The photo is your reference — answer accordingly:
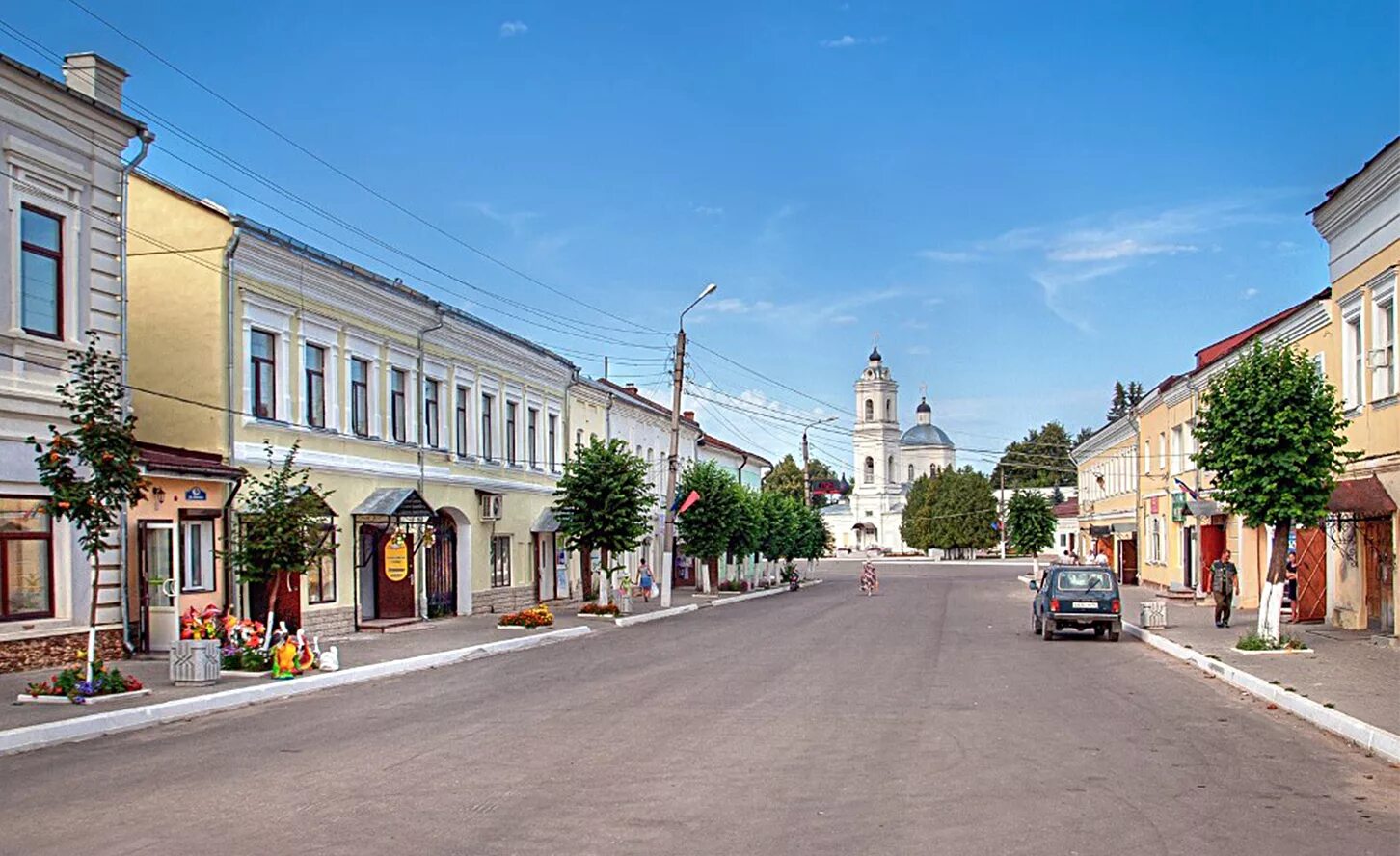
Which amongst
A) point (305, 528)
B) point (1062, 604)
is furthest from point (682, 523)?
point (305, 528)

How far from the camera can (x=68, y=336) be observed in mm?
19922

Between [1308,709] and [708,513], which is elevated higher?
[708,513]

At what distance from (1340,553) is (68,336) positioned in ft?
76.9

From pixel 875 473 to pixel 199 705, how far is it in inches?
5560

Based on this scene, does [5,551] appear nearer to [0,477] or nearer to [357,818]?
[0,477]

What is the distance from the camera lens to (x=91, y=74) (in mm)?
20906

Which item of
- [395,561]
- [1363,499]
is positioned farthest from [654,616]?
[1363,499]

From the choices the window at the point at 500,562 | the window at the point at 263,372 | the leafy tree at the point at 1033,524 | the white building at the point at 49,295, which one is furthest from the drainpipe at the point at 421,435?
the leafy tree at the point at 1033,524

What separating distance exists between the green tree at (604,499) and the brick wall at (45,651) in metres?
18.2

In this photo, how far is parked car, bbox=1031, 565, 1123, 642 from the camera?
27.2 metres

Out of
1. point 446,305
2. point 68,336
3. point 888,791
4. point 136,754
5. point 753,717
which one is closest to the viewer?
point 888,791

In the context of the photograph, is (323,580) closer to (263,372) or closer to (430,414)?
(263,372)

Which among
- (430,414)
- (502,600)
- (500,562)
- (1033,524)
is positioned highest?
(430,414)

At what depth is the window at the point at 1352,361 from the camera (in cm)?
2442
